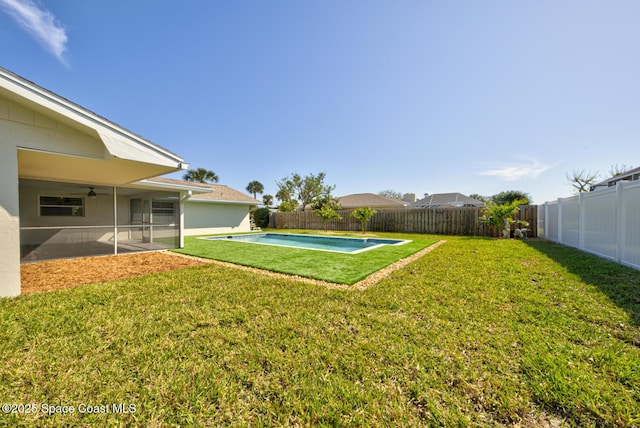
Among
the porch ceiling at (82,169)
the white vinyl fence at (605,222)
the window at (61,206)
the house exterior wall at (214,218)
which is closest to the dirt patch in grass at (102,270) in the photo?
the porch ceiling at (82,169)

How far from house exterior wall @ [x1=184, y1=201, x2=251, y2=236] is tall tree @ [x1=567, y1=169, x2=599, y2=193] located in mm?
38509

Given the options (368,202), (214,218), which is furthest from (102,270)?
(368,202)

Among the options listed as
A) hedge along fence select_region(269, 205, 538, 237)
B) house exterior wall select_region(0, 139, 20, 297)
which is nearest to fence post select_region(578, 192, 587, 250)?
hedge along fence select_region(269, 205, 538, 237)

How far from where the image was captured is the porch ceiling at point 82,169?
588 centimetres

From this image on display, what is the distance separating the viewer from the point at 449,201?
31.6 metres

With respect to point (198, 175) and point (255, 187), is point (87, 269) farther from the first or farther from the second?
point (255, 187)

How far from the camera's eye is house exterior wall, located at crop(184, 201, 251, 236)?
682 inches

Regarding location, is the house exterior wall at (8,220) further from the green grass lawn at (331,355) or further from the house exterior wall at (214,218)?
the house exterior wall at (214,218)

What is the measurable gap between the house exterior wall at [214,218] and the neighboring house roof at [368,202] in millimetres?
15605

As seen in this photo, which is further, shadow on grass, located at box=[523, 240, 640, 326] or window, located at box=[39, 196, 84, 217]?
window, located at box=[39, 196, 84, 217]

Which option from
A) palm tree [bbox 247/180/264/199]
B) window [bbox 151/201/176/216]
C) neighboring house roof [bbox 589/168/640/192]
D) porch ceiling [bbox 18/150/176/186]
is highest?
palm tree [bbox 247/180/264/199]

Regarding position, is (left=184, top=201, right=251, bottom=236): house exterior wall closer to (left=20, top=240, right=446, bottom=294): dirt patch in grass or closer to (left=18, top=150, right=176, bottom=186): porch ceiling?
(left=18, top=150, right=176, bottom=186): porch ceiling

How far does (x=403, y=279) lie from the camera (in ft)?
17.5

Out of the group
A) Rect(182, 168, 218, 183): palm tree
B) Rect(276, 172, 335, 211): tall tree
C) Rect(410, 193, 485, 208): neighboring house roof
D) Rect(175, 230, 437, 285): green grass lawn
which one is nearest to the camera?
Rect(175, 230, 437, 285): green grass lawn
